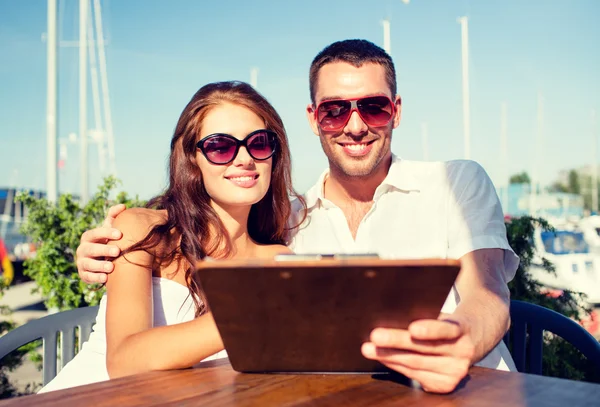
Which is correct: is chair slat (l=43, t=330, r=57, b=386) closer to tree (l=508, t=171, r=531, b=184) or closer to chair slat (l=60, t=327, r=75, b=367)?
chair slat (l=60, t=327, r=75, b=367)

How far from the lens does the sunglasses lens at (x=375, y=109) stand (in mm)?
2719

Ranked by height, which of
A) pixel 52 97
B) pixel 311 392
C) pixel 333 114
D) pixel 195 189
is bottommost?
pixel 311 392

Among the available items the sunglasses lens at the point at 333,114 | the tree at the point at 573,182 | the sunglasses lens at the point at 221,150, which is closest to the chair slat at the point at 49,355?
the sunglasses lens at the point at 221,150

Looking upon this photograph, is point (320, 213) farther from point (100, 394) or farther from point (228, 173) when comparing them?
point (100, 394)

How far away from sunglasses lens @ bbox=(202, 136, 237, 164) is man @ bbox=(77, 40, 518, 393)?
51cm

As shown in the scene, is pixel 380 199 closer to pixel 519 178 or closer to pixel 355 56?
pixel 355 56

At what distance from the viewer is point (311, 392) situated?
1.29 meters

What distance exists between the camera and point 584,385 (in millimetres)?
1317

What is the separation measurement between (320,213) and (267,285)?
1.80m

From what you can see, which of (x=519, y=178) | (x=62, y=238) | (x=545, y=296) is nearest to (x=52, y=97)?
(x=62, y=238)

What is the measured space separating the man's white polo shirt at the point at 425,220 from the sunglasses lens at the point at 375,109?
0.26 meters

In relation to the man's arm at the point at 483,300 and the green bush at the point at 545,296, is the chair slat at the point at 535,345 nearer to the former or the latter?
the man's arm at the point at 483,300

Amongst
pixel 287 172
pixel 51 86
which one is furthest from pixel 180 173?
pixel 51 86

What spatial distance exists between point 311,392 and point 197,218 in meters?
1.34
